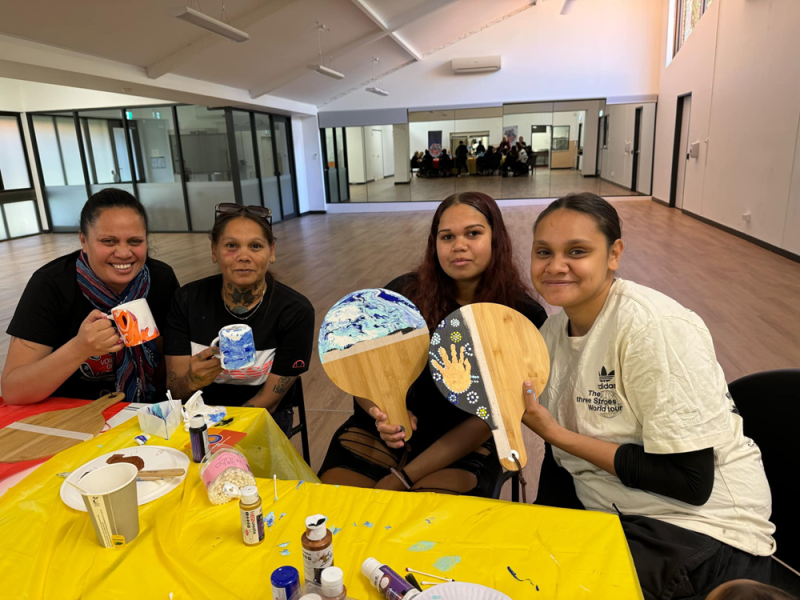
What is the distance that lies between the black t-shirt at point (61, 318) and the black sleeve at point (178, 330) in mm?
129

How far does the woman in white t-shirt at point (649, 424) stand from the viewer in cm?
120

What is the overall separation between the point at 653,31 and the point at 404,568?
48.9 ft

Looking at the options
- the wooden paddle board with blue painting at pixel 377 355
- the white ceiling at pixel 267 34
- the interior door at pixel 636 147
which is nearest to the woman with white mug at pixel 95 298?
the wooden paddle board with blue painting at pixel 377 355

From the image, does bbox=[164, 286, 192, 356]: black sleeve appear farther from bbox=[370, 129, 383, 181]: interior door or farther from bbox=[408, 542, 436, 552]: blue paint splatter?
bbox=[370, 129, 383, 181]: interior door

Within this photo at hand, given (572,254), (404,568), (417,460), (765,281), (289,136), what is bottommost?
(765,281)

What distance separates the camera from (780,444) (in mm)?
1357

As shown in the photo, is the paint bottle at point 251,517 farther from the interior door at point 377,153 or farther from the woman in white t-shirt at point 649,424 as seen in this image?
the interior door at point 377,153

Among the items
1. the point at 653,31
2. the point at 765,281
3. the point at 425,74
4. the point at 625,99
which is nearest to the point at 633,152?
the point at 625,99

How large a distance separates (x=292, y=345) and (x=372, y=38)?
1005 centimetres

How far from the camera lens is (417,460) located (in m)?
1.77

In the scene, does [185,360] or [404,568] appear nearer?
[404,568]

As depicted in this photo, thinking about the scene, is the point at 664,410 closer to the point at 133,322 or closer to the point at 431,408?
the point at 431,408

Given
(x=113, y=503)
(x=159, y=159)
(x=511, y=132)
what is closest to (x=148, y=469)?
(x=113, y=503)

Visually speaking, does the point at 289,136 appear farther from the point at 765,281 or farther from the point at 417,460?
the point at 417,460
